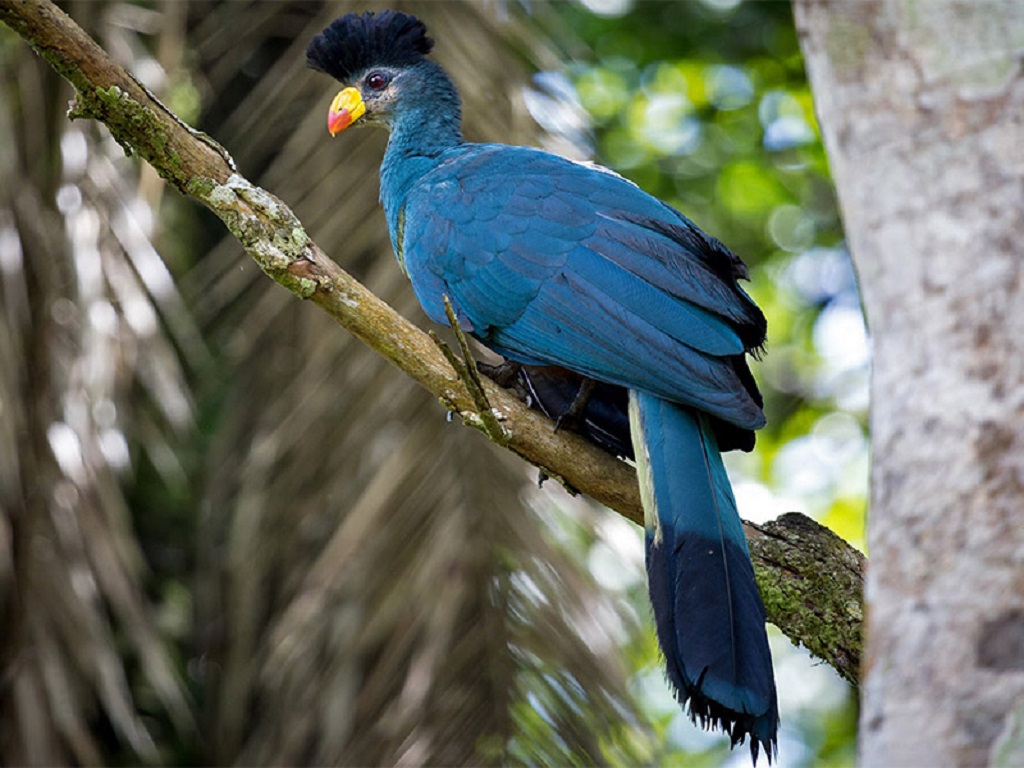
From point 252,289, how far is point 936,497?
3.67m

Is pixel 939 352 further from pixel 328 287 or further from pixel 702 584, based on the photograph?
pixel 328 287

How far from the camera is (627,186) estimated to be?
3.68m

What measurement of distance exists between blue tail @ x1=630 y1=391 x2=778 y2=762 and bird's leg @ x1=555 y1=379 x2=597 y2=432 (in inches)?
7.6

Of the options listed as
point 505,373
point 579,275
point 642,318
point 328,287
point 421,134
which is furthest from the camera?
point 421,134

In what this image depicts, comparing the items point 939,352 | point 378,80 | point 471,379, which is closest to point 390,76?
point 378,80

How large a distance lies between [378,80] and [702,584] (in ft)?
7.57

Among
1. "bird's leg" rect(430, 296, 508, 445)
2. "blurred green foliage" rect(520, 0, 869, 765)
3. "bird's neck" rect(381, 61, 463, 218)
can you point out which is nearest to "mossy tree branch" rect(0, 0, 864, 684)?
"bird's leg" rect(430, 296, 508, 445)

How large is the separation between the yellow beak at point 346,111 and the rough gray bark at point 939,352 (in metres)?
2.76

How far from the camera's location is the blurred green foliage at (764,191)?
7.75m

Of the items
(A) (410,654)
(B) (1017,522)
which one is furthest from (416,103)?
(B) (1017,522)

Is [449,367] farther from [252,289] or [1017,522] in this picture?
[252,289]

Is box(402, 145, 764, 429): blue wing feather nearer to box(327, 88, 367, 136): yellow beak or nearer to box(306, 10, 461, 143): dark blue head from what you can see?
box(306, 10, 461, 143): dark blue head

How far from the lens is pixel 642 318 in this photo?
3.21 m

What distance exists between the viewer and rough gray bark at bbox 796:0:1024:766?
148 cm
